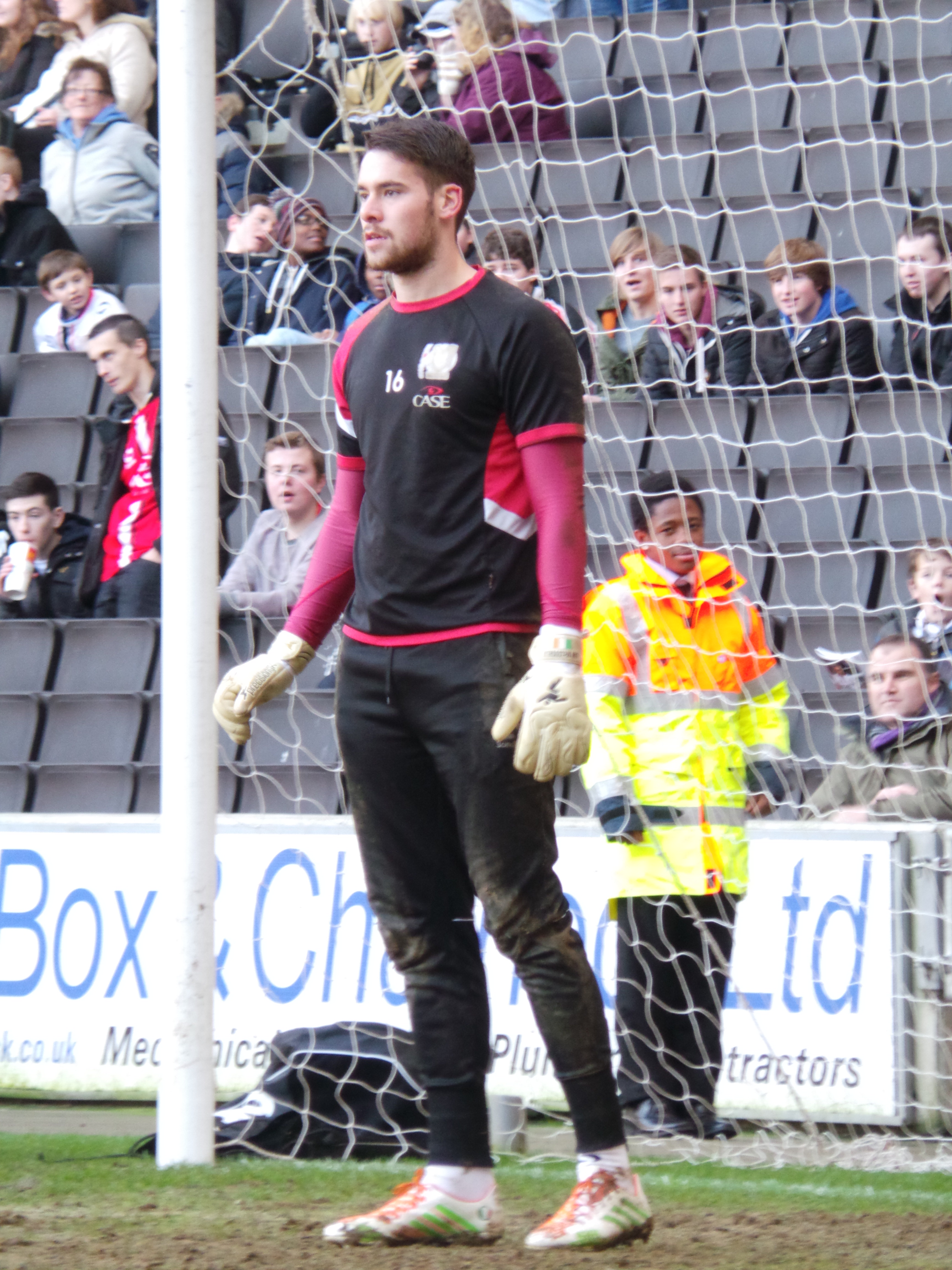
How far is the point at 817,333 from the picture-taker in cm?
596

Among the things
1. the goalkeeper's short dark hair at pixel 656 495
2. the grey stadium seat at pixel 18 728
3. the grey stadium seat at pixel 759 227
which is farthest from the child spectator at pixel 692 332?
the grey stadium seat at pixel 18 728

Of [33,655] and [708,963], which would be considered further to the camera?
[33,655]

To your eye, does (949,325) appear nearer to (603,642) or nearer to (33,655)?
(603,642)

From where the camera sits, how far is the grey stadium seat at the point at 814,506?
6.62m

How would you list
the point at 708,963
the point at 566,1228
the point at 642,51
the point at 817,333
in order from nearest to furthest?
the point at 566,1228 < the point at 708,963 < the point at 817,333 < the point at 642,51

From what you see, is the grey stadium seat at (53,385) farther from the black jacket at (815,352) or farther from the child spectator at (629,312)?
the black jacket at (815,352)

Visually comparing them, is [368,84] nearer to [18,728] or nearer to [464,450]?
[18,728]

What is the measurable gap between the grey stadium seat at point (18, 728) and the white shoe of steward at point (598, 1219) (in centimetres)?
451

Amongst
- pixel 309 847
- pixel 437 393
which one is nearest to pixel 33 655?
pixel 309 847

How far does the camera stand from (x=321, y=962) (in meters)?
5.23

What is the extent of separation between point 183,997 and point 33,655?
3.56 m

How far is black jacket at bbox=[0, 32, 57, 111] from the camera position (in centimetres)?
1014

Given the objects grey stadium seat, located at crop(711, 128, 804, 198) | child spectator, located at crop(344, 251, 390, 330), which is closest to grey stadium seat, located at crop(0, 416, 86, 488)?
child spectator, located at crop(344, 251, 390, 330)

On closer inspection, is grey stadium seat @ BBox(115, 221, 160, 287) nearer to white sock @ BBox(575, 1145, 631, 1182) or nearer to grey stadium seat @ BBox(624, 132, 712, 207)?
grey stadium seat @ BBox(624, 132, 712, 207)
